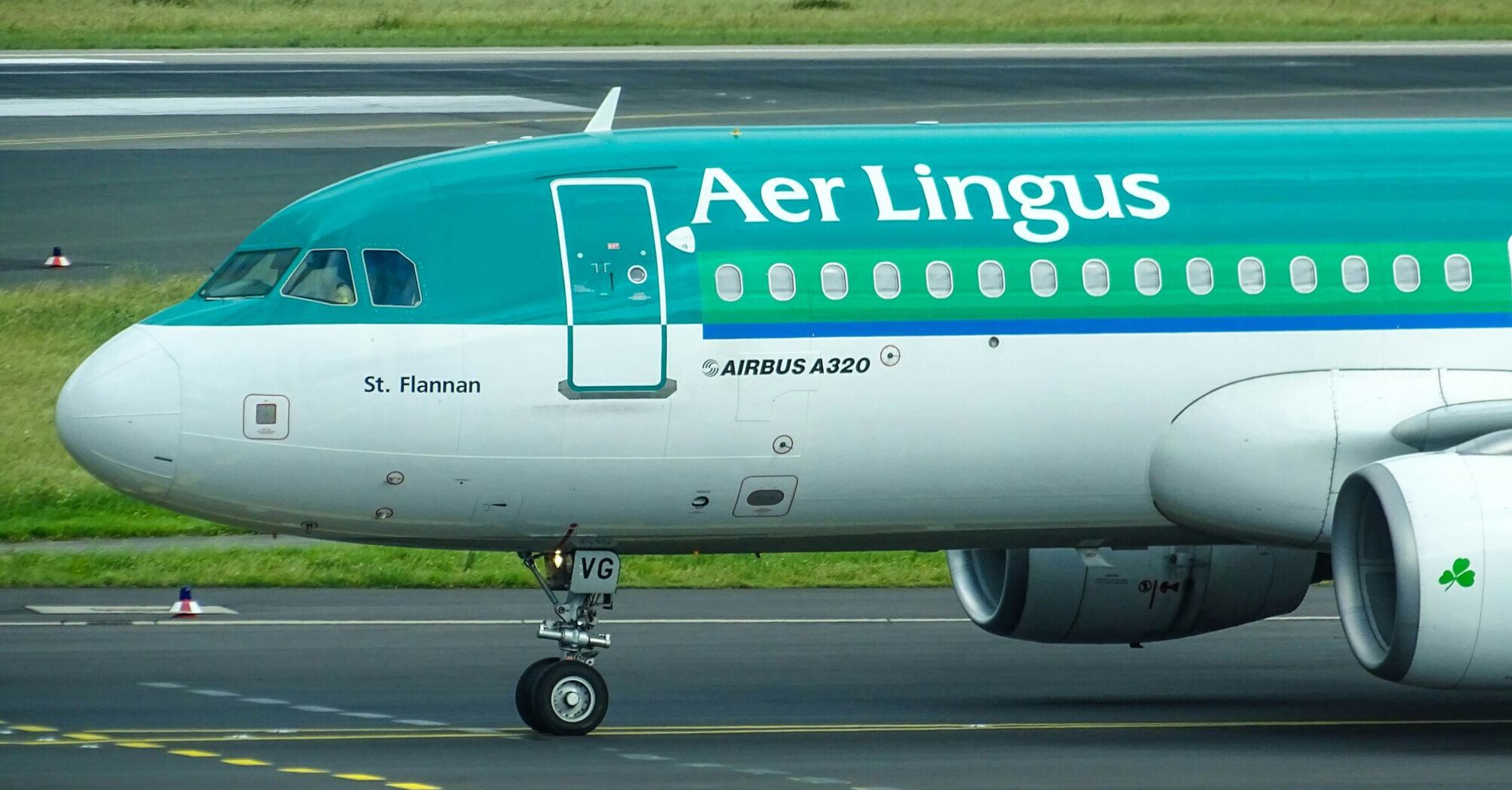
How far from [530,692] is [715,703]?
235 cm

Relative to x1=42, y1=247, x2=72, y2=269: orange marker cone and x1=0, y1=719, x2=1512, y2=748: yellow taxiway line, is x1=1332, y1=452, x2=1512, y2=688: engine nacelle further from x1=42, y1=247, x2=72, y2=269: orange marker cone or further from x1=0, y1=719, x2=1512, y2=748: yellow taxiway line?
x1=42, y1=247, x2=72, y2=269: orange marker cone

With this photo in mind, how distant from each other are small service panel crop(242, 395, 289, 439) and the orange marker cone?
19.9 meters

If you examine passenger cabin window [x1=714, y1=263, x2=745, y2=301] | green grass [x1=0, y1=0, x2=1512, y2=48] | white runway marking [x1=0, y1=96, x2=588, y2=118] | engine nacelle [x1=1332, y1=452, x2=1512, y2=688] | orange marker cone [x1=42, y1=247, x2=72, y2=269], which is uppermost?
green grass [x1=0, y1=0, x2=1512, y2=48]

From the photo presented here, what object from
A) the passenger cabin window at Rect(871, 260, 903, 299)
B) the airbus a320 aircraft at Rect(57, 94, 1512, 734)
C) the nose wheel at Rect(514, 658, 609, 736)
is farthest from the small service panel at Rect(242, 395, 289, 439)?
the passenger cabin window at Rect(871, 260, 903, 299)

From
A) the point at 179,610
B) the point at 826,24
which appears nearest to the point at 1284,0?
the point at 826,24

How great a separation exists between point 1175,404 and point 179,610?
10.4 m

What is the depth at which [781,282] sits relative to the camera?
56.7ft

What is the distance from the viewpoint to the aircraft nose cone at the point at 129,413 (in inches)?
648

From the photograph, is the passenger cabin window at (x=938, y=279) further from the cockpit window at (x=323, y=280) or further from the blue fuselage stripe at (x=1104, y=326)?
the cockpit window at (x=323, y=280)

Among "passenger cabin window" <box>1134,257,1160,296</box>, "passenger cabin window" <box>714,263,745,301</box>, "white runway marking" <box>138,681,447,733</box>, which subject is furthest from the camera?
"white runway marking" <box>138,681,447,733</box>

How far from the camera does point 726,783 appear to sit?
1619 centimetres

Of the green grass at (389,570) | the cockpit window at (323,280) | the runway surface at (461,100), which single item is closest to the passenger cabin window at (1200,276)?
the cockpit window at (323,280)

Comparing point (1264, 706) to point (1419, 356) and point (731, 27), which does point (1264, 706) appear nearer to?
point (1419, 356)

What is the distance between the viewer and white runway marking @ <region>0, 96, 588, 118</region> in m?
48.9
